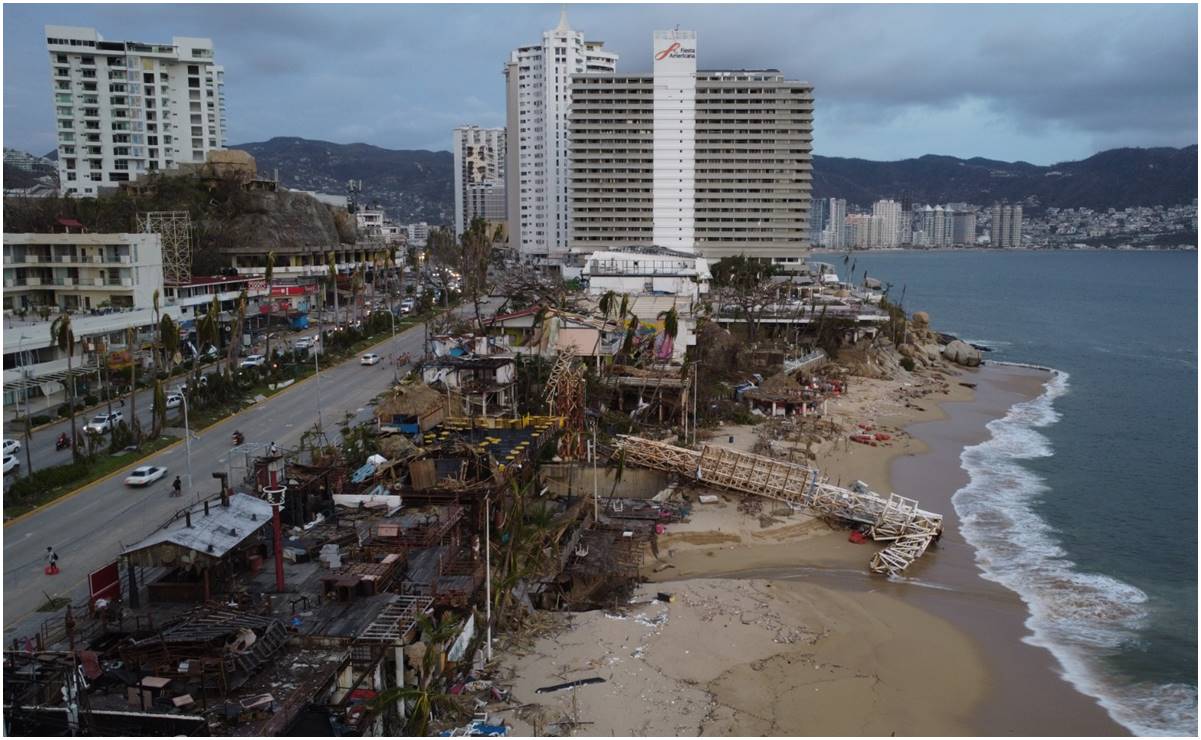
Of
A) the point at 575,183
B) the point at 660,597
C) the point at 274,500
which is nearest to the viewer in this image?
the point at 274,500

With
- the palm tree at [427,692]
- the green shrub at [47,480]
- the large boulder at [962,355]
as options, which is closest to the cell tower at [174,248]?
the green shrub at [47,480]

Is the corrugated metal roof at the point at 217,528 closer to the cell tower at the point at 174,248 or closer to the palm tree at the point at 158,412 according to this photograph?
the palm tree at the point at 158,412

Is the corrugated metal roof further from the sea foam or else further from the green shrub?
the sea foam

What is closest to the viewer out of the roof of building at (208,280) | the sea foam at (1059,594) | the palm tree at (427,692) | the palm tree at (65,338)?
the palm tree at (427,692)

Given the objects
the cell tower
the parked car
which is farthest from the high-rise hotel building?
the parked car

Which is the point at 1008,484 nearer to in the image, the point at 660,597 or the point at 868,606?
the point at 868,606

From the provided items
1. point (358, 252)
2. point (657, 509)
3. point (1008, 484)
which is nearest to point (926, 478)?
point (1008, 484)
